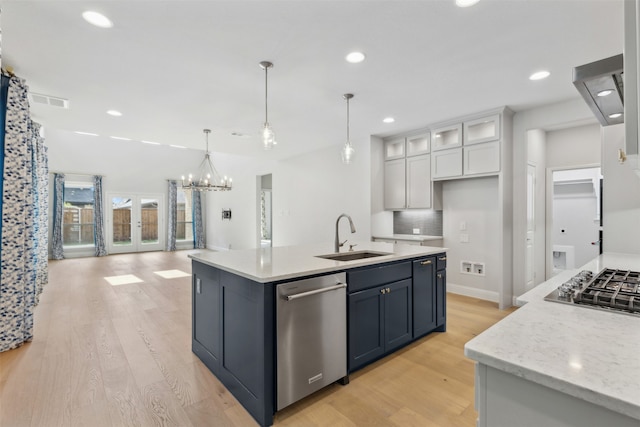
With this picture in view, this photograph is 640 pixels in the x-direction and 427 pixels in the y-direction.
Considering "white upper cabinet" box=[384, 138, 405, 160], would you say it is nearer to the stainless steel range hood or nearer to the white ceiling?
the white ceiling

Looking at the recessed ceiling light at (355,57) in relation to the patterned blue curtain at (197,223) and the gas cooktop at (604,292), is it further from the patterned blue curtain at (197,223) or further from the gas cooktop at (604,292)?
the patterned blue curtain at (197,223)

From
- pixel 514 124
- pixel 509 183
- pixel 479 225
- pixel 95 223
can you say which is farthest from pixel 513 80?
pixel 95 223

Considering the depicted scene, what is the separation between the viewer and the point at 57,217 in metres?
8.58

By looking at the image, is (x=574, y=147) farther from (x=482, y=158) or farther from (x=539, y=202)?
(x=482, y=158)

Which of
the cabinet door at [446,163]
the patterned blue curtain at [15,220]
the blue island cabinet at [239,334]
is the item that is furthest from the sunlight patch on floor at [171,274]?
the cabinet door at [446,163]

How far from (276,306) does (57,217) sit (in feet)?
32.5

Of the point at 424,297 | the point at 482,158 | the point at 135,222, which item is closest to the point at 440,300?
the point at 424,297

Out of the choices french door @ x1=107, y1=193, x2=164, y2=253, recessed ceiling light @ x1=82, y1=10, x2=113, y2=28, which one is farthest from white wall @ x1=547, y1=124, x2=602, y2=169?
french door @ x1=107, y1=193, x2=164, y2=253

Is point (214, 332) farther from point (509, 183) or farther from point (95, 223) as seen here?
point (95, 223)

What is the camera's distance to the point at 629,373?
27.7 inches

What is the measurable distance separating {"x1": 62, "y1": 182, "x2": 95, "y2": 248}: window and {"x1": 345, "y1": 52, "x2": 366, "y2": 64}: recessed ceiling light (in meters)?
9.84

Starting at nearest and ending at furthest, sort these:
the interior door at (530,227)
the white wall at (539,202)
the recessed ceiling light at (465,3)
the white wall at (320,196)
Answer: the recessed ceiling light at (465,3)
the interior door at (530,227)
the white wall at (539,202)
the white wall at (320,196)

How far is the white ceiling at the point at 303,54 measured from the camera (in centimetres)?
210

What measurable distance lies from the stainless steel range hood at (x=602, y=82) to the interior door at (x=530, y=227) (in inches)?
127
